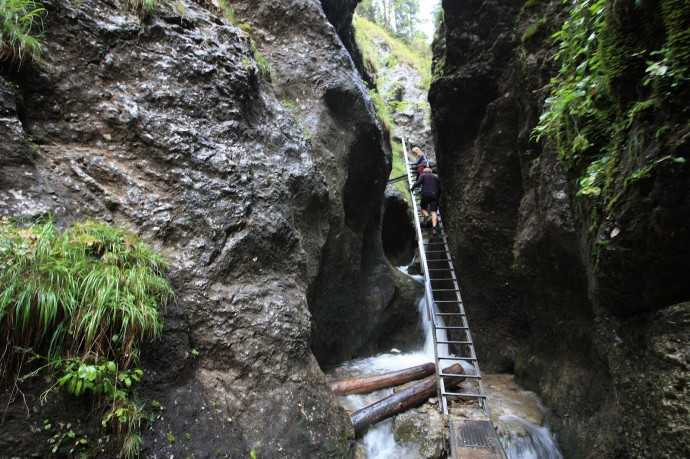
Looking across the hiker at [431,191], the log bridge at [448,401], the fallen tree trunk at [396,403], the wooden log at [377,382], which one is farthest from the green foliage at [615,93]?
the hiker at [431,191]

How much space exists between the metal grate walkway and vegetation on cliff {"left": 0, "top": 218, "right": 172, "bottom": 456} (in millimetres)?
3848

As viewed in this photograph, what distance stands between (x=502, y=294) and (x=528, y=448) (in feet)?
10.9

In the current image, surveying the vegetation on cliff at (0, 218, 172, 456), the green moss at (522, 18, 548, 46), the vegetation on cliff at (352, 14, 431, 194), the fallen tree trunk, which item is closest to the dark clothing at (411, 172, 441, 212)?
the green moss at (522, 18, 548, 46)

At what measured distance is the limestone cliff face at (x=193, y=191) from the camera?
3369mm

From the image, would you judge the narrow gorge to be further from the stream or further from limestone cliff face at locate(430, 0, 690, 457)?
the stream

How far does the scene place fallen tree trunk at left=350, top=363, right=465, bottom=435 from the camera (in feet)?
17.6

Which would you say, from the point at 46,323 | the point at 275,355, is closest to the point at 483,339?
the point at 275,355

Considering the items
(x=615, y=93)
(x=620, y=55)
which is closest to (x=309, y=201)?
(x=615, y=93)

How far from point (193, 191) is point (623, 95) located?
15.2 feet

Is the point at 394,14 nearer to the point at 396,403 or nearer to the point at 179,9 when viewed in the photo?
the point at 179,9

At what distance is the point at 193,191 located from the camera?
4.48m

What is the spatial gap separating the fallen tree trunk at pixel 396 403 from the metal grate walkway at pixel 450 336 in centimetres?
20

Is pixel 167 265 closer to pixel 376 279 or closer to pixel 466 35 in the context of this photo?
pixel 376 279

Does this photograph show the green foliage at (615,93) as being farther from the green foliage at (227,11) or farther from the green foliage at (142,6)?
the green foliage at (227,11)
